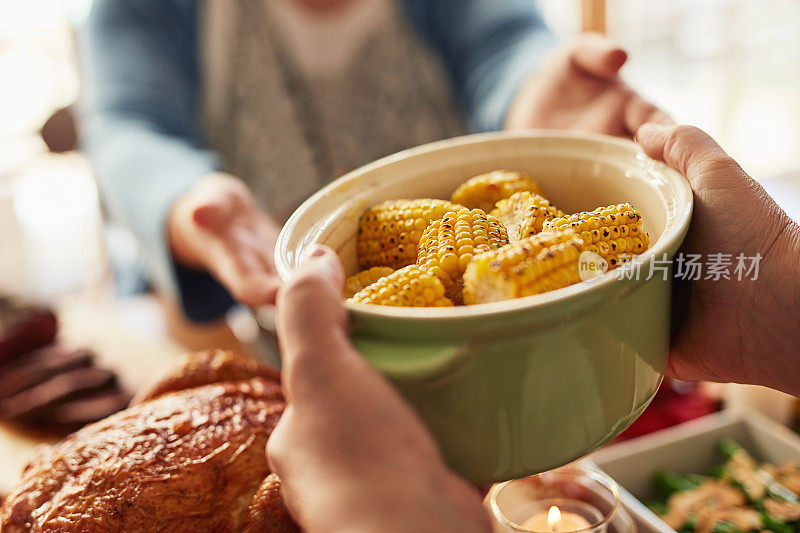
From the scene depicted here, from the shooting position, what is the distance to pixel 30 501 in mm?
503

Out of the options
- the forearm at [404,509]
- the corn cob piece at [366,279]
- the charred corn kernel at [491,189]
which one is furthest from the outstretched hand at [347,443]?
the charred corn kernel at [491,189]

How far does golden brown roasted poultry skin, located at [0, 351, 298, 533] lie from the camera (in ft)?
1.61

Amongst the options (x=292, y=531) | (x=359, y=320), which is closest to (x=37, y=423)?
(x=292, y=531)

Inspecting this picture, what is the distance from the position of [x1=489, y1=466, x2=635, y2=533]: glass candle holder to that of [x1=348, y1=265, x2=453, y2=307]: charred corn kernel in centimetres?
23

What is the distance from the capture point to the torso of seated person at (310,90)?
1.26 m

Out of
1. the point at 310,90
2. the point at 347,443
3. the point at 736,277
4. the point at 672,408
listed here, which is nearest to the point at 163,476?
the point at 347,443

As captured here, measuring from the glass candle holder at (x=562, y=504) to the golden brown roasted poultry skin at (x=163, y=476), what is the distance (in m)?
0.19

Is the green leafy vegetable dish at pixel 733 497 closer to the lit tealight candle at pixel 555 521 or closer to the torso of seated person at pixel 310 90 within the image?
the lit tealight candle at pixel 555 521

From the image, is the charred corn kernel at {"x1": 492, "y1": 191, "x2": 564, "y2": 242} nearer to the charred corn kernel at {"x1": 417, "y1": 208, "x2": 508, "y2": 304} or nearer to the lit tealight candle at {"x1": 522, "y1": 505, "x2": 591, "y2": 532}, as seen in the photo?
the charred corn kernel at {"x1": 417, "y1": 208, "x2": 508, "y2": 304}

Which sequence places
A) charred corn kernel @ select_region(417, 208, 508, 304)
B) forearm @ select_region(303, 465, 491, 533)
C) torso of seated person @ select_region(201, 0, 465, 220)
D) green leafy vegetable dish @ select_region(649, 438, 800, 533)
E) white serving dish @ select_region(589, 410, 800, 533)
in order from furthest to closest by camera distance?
torso of seated person @ select_region(201, 0, 465, 220) → white serving dish @ select_region(589, 410, 800, 533) → green leafy vegetable dish @ select_region(649, 438, 800, 533) → charred corn kernel @ select_region(417, 208, 508, 304) → forearm @ select_region(303, 465, 491, 533)

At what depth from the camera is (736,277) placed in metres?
0.49

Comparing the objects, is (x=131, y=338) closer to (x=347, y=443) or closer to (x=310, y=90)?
(x=310, y=90)

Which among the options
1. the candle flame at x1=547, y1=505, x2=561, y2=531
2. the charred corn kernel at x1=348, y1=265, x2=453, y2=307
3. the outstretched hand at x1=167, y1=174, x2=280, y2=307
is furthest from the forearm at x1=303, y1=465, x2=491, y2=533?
the outstretched hand at x1=167, y1=174, x2=280, y2=307

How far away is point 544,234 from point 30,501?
434mm
